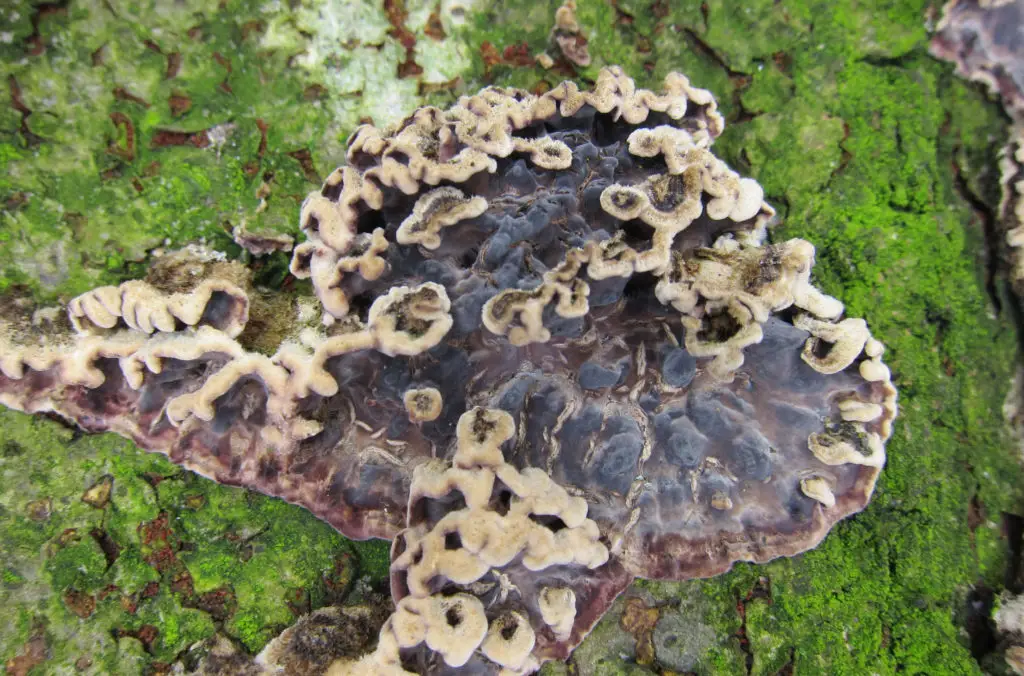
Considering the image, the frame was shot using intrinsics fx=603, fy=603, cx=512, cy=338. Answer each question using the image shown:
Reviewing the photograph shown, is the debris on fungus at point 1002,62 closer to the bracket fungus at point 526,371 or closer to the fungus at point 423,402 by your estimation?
the bracket fungus at point 526,371

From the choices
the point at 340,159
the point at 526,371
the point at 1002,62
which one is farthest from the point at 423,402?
the point at 1002,62

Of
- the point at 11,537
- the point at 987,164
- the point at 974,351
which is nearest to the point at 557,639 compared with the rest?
the point at 11,537

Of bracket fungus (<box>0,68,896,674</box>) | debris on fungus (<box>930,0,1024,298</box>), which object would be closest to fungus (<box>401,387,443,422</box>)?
bracket fungus (<box>0,68,896,674</box>)

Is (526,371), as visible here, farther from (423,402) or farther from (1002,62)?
(1002,62)

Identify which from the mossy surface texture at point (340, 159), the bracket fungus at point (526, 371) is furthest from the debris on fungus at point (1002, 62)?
the bracket fungus at point (526, 371)

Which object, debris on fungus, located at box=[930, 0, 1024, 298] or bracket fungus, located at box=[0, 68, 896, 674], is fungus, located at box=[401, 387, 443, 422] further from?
debris on fungus, located at box=[930, 0, 1024, 298]
